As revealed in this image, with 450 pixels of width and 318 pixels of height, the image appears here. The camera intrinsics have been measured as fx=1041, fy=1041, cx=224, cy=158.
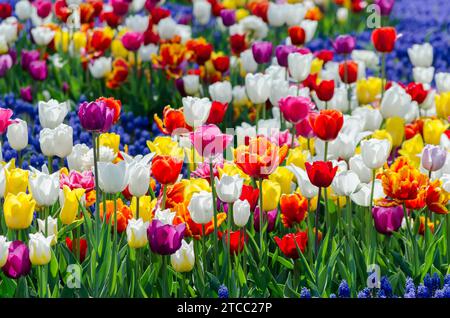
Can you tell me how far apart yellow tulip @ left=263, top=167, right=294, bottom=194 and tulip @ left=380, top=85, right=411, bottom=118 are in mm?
1051

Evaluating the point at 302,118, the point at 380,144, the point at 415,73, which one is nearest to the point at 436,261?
the point at 380,144

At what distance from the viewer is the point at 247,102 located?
632 cm

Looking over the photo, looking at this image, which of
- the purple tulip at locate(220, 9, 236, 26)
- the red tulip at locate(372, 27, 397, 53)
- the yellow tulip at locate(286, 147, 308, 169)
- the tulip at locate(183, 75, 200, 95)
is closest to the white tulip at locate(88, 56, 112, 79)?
the tulip at locate(183, 75, 200, 95)

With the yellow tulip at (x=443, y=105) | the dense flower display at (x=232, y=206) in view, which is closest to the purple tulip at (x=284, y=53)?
the dense flower display at (x=232, y=206)

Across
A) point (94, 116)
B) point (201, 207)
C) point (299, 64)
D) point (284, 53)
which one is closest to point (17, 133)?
point (94, 116)

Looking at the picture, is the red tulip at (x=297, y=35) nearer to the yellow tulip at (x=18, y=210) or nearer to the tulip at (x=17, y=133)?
the tulip at (x=17, y=133)

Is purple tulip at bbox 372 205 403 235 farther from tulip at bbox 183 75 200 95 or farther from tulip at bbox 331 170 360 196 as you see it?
tulip at bbox 183 75 200 95

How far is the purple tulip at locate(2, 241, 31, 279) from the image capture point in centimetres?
344

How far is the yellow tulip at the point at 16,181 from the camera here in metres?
3.92

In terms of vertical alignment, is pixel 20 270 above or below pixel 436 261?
above

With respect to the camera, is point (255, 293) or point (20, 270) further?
point (255, 293)
